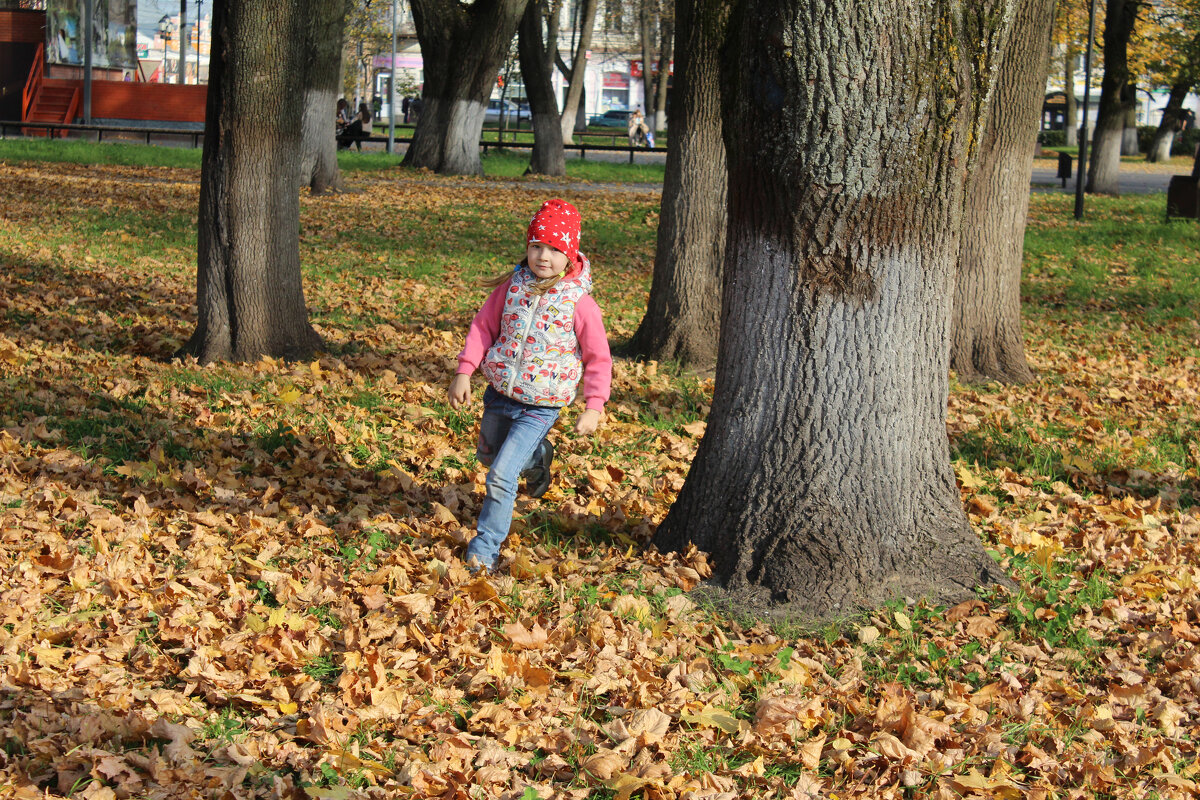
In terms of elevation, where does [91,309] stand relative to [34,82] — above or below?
below

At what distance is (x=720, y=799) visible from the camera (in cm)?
315

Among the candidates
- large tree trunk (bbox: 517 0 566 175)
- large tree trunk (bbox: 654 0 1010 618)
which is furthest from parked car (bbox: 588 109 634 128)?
large tree trunk (bbox: 654 0 1010 618)

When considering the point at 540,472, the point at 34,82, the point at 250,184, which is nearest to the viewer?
the point at 540,472

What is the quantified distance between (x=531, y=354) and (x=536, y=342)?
49mm

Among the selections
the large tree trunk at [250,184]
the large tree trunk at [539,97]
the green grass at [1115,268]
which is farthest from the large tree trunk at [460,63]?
the large tree trunk at [250,184]

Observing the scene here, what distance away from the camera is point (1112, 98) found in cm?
2150

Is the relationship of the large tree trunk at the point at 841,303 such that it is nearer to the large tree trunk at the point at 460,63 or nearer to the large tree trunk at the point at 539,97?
the large tree trunk at the point at 460,63

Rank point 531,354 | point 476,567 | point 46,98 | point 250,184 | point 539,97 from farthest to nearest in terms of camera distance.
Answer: point 46,98 < point 539,97 < point 250,184 < point 476,567 < point 531,354

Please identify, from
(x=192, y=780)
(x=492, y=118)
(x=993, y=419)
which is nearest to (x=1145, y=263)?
(x=993, y=419)

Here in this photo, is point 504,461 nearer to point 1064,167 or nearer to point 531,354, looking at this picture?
point 531,354

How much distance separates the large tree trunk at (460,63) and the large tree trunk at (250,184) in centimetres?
1360

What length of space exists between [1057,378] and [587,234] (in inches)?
322

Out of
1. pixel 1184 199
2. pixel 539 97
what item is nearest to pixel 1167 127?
pixel 1184 199

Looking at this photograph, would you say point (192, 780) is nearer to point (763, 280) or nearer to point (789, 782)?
point (789, 782)
